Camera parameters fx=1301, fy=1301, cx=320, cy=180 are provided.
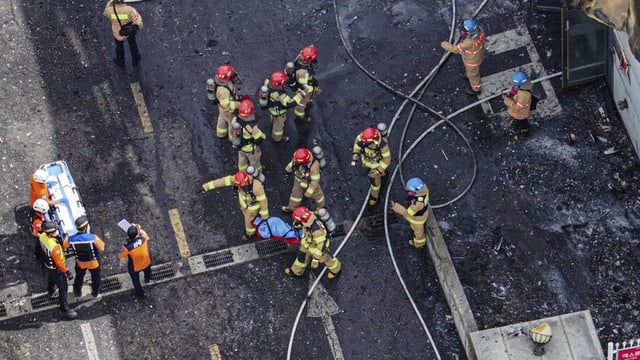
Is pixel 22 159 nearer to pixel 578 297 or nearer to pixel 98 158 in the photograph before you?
pixel 98 158

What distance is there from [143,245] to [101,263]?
5.08ft

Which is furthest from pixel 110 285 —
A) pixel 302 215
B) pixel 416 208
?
pixel 416 208

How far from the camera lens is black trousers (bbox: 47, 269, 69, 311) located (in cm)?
1920

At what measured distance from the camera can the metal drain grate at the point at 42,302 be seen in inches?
779

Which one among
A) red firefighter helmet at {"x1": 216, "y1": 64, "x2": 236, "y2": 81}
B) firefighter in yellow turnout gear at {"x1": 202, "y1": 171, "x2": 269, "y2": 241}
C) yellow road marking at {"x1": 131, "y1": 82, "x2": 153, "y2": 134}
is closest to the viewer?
firefighter in yellow turnout gear at {"x1": 202, "y1": 171, "x2": 269, "y2": 241}

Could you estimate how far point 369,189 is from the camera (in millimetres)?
20844

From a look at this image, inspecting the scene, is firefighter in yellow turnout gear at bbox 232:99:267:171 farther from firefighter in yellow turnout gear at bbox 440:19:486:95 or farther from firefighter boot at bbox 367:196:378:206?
firefighter in yellow turnout gear at bbox 440:19:486:95

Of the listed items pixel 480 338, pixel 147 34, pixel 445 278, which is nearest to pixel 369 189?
pixel 445 278

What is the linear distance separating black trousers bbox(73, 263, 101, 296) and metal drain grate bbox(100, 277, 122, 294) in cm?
14

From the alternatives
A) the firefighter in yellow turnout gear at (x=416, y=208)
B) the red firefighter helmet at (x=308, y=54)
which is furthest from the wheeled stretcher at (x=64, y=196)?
the firefighter in yellow turnout gear at (x=416, y=208)

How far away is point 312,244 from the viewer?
19.1 meters

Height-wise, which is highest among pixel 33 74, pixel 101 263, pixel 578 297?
pixel 33 74

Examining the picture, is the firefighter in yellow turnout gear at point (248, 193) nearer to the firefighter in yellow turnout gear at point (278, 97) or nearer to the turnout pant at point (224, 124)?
the turnout pant at point (224, 124)

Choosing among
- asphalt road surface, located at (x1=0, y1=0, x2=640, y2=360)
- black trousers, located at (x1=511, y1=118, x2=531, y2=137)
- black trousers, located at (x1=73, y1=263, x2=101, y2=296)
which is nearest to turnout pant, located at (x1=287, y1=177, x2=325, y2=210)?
asphalt road surface, located at (x1=0, y1=0, x2=640, y2=360)
